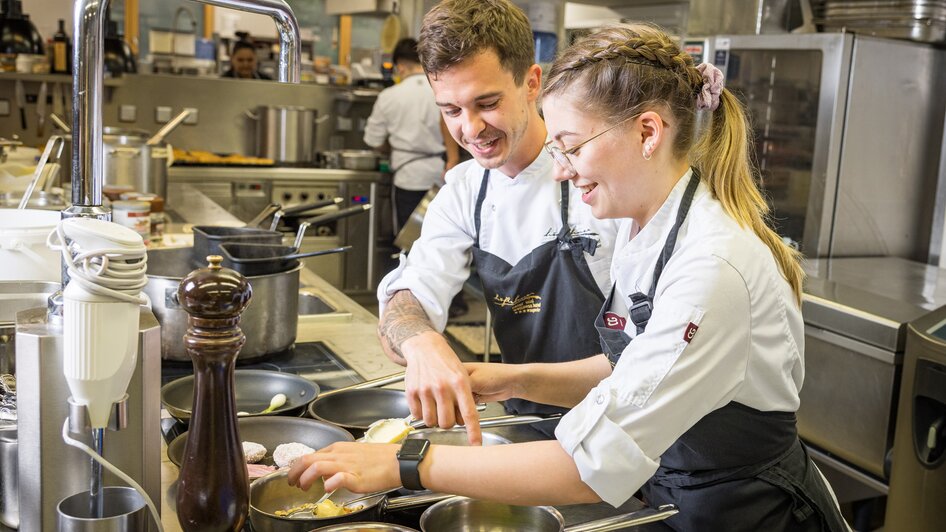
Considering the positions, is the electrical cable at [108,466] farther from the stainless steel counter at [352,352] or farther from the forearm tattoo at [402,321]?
the forearm tattoo at [402,321]

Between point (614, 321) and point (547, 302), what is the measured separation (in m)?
0.29

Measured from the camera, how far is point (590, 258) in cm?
192

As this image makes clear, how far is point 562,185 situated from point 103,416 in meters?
1.20

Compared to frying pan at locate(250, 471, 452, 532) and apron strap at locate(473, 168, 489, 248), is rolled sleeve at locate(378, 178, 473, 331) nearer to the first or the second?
apron strap at locate(473, 168, 489, 248)

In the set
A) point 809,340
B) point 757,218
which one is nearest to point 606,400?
point 757,218

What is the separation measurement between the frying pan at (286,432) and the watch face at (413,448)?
6.9 inches

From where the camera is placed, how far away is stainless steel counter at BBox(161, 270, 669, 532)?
129 centimetres

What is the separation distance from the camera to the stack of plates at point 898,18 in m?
3.54

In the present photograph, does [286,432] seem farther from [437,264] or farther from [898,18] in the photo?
[898,18]

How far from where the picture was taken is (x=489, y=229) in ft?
6.68

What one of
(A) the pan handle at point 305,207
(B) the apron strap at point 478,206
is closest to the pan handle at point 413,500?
(B) the apron strap at point 478,206

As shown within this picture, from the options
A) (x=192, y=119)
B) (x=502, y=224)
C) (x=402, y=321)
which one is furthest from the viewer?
(x=192, y=119)

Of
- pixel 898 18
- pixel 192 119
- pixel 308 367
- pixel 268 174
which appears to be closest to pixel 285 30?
pixel 308 367

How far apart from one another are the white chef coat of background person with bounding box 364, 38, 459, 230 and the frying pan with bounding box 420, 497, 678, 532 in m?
5.26
